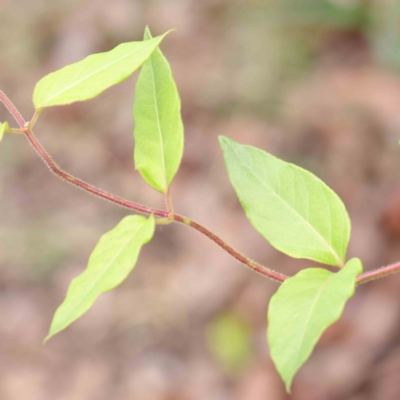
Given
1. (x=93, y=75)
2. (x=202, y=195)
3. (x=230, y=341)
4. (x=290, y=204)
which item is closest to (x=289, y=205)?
(x=290, y=204)

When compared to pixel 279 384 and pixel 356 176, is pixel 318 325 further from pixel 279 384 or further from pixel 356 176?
pixel 356 176

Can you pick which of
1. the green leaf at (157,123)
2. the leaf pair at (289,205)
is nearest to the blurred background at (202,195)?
the leaf pair at (289,205)

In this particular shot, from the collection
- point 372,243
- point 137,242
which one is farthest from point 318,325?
point 372,243

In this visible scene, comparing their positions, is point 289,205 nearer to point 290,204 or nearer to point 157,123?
point 290,204

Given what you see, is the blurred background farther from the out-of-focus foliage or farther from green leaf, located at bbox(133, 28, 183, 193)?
green leaf, located at bbox(133, 28, 183, 193)

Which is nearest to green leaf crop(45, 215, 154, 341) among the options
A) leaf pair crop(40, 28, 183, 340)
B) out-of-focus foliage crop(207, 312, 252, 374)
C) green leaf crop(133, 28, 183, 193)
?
leaf pair crop(40, 28, 183, 340)
